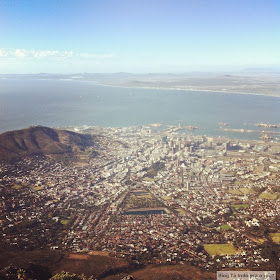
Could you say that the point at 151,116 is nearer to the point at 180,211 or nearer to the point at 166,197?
the point at 166,197

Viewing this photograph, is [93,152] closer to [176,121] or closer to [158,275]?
[158,275]

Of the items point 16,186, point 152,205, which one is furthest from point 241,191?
point 16,186

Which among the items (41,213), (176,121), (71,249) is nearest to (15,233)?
(41,213)

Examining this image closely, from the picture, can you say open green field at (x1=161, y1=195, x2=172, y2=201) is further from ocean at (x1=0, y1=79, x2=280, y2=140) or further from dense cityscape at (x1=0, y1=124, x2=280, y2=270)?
ocean at (x1=0, y1=79, x2=280, y2=140)

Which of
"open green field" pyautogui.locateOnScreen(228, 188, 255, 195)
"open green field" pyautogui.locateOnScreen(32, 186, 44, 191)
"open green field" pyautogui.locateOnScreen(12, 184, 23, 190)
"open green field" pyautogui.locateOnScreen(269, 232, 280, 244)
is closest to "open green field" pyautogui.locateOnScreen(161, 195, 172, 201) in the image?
"open green field" pyautogui.locateOnScreen(228, 188, 255, 195)

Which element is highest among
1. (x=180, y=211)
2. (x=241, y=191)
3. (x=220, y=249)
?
(x=241, y=191)

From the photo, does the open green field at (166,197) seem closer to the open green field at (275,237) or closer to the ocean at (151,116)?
the open green field at (275,237)

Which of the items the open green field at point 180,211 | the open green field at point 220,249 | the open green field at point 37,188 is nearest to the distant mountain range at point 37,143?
the open green field at point 37,188
